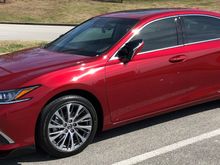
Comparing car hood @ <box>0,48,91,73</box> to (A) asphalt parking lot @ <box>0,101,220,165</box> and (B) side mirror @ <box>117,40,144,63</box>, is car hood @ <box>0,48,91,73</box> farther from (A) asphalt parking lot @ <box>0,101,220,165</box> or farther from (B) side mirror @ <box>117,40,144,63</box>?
(A) asphalt parking lot @ <box>0,101,220,165</box>

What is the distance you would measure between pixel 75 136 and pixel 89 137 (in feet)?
0.60

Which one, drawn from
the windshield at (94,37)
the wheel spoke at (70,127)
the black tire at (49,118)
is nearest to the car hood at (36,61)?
the windshield at (94,37)

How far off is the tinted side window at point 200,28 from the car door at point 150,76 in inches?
7.3

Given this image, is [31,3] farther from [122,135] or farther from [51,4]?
[122,135]

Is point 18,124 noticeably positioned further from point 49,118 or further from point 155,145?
point 155,145

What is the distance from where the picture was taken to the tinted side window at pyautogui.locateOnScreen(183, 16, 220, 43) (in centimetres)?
567

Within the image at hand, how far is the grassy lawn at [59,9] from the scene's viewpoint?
89.5 feet

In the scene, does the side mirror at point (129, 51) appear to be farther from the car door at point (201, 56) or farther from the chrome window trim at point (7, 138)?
the chrome window trim at point (7, 138)

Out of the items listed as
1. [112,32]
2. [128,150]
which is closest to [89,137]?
[128,150]

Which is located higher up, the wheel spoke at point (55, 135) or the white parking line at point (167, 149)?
the wheel spoke at point (55, 135)

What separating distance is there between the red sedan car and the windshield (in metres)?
0.01

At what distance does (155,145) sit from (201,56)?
4.83 ft

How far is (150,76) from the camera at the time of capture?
5062 mm

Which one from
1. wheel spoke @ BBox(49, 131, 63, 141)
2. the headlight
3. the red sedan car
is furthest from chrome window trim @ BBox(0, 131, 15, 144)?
wheel spoke @ BBox(49, 131, 63, 141)
